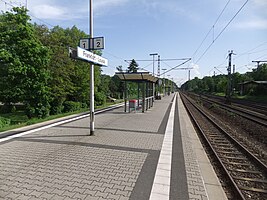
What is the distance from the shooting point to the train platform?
3348mm

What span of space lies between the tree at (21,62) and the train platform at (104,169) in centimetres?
663

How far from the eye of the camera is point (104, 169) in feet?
14.2

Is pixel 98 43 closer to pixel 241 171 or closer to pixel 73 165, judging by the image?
pixel 73 165

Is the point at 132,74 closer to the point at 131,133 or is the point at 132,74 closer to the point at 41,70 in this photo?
the point at 41,70

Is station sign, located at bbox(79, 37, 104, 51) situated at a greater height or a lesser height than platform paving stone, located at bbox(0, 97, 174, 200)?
greater

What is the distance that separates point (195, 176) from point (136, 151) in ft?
6.65

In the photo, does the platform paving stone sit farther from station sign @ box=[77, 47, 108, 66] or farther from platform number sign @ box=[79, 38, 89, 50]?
platform number sign @ box=[79, 38, 89, 50]

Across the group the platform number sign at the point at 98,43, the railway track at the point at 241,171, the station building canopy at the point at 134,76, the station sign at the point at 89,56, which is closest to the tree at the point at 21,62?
the station building canopy at the point at 134,76

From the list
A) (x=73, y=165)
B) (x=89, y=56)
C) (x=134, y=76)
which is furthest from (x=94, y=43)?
(x=134, y=76)

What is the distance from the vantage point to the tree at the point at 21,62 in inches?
481

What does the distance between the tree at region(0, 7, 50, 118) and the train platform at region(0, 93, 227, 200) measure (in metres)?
6.63

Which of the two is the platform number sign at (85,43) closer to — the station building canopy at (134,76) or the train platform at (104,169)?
the train platform at (104,169)

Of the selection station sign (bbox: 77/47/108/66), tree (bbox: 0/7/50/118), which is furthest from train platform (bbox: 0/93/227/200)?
tree (bbox: 0/7/50/118)

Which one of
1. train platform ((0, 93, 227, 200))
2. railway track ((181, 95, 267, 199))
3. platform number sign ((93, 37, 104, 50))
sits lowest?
railway track ((181, 95, 267, 199))
